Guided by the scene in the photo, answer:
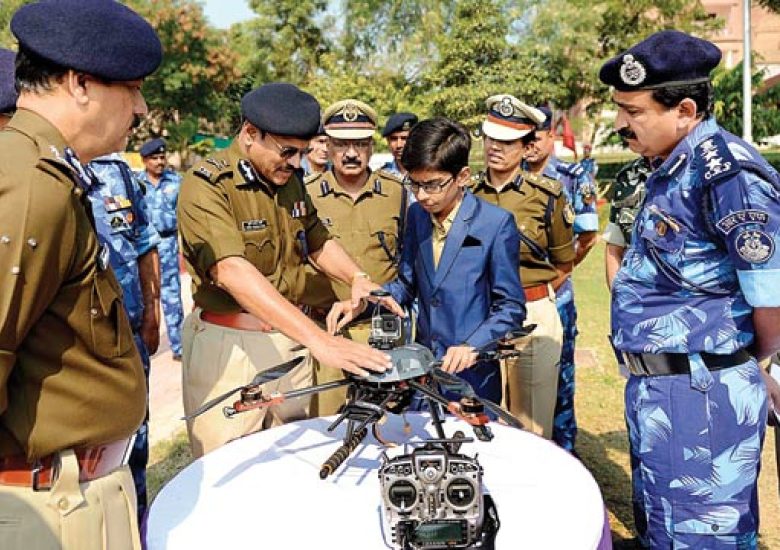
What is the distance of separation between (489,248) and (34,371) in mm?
1743

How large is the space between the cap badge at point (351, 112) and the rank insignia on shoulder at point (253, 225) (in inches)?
65.7

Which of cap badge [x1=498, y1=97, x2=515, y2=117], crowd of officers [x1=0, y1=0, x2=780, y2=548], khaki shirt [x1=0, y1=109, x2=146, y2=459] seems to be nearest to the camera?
khaki shirt [x1=0, y1=109, x2=146, y2=459]

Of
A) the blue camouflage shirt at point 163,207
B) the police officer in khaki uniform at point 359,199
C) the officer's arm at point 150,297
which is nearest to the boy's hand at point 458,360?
the officer's arm at point 150,297

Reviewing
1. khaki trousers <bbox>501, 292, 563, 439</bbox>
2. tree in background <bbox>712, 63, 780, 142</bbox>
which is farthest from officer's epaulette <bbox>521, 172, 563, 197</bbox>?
tree in background <bbox>712, 63, 780, 142</bbox>

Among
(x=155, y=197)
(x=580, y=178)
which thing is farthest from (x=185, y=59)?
(x=580, y=178)

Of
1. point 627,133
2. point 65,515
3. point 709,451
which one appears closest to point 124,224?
point 65,515

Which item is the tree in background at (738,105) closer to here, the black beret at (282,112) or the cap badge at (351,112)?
the cap badge at (351,112)

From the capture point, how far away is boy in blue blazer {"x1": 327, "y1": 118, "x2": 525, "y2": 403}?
2.64 metres

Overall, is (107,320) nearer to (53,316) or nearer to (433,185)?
(53,316)

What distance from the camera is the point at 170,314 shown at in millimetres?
6605

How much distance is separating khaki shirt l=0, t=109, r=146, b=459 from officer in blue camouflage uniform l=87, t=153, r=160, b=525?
70.0 inches

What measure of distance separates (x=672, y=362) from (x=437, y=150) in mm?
1090

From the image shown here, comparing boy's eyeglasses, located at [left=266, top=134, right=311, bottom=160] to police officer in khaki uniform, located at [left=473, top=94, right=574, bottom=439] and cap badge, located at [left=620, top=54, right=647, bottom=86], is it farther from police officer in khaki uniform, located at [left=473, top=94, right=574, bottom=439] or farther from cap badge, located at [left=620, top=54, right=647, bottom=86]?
police officer in khaki uniform, located at [left=473, top=94, right=574, bottom=439]

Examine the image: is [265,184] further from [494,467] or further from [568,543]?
[568,543]
